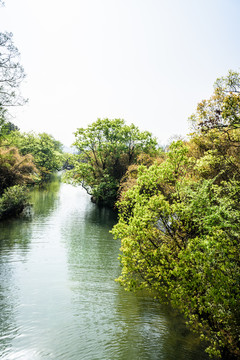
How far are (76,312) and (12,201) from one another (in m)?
15.5

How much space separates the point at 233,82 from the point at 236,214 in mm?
5029

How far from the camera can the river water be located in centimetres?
680

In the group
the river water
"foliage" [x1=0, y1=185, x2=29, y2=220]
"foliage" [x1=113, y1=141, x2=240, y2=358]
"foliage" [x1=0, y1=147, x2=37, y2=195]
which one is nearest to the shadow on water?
the river water

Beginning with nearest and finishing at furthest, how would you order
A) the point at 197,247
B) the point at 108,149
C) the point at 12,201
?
1. the point at 197,247
2. the point at 12,201
3. the point at 108,149

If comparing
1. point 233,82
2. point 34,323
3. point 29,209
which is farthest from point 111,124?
point 34,323

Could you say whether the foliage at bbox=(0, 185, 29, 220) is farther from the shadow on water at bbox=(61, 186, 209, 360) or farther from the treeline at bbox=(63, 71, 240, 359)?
the treeline at bbox=(63, 71, 240, 359)

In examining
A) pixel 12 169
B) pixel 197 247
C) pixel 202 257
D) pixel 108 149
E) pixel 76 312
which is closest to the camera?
pixel 202 257

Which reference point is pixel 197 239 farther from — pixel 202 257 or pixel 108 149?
pixel 108 149

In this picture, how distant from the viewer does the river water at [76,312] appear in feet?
22.3

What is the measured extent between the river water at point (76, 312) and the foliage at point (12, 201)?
579 centimetres

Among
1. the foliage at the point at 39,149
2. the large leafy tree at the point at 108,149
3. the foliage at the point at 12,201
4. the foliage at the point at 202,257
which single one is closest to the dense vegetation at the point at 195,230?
the foliage at the point at 202,257

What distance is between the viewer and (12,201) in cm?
2162

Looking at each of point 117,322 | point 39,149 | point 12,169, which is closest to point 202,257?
point 117,322

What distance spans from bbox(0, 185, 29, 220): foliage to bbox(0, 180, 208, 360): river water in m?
5.79
